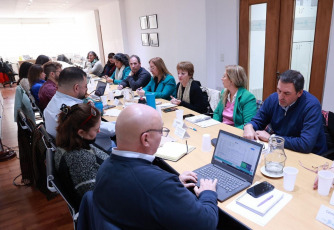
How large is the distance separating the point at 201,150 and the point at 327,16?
2449mm

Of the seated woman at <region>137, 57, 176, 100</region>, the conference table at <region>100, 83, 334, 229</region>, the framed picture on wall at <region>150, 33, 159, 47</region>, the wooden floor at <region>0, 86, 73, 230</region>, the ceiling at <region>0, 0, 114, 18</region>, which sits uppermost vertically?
the ceiling at <region>0, 0, 114, 18</region>

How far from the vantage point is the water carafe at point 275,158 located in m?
1.45

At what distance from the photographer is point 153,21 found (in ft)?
19.7

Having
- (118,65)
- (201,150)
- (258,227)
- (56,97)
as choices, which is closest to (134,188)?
(258,227)

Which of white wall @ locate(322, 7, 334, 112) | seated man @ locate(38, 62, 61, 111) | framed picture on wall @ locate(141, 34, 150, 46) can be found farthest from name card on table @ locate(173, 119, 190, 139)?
framed picture on wall @ locate(141, 34, 150, 46)

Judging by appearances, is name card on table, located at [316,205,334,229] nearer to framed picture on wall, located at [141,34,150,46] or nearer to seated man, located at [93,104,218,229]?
seated man, located at [93,104,218,229]

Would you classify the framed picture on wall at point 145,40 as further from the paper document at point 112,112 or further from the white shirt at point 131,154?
the white shirt at point 131,154

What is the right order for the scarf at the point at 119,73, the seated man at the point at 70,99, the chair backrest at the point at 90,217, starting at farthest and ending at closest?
the scarf at the point at 119,73, the seated man at the point at 70,99, the chair backrest at the point at 90,217

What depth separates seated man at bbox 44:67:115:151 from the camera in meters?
2.17

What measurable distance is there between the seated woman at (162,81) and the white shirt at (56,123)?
128 cm

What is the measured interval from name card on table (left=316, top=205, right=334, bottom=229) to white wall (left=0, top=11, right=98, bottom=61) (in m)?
10.9

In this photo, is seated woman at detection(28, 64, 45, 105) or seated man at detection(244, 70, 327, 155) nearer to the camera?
seated man at detection(244, 70, 327, 155)

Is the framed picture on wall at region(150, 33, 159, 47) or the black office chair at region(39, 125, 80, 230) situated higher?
the framed picture on wall at region(150, 33, 159, 47)

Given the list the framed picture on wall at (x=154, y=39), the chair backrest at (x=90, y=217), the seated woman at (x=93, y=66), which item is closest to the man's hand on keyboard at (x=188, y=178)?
the chair backrest at (x=90, y=217)
